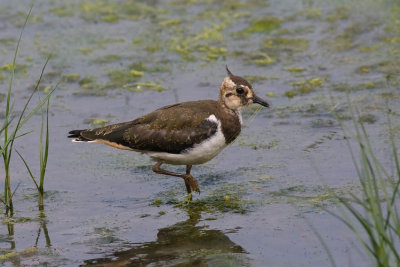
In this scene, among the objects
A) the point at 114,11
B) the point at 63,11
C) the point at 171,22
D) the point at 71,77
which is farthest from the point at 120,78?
the point at 63,11

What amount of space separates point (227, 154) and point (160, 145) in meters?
1.42

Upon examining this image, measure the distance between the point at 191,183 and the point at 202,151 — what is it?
37 cm

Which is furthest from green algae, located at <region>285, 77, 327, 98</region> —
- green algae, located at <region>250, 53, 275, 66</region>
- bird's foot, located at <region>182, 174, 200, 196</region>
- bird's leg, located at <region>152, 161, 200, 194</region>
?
bird's foot, located at <region>182, 174, 200, 196</region>

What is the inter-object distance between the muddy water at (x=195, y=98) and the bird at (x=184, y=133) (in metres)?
0.45

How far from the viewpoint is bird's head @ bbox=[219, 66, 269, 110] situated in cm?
845

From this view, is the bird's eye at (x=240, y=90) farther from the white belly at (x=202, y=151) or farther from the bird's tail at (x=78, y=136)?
the bird's tail at (x=78, y=136)

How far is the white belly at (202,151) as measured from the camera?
7.98 meters

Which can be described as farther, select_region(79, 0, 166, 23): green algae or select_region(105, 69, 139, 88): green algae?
select_region(79, 0, 166, 23): green algae

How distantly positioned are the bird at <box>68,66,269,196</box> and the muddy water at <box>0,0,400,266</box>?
446mm

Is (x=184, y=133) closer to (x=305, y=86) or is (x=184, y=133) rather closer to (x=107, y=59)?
(x=305, y=86)

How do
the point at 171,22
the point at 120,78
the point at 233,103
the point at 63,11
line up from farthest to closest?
the point at 63,11, the point at 171,22, the point at 120,78, the point at 233,103

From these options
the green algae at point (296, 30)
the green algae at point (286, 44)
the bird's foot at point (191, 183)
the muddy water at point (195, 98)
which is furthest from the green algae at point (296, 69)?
the bird's foot at point (191, 183)

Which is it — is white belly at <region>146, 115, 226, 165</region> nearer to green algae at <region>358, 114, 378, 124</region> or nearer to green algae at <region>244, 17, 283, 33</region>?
green algae at <region>358, 114, 378, 124</region>

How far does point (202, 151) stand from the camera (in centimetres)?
799
